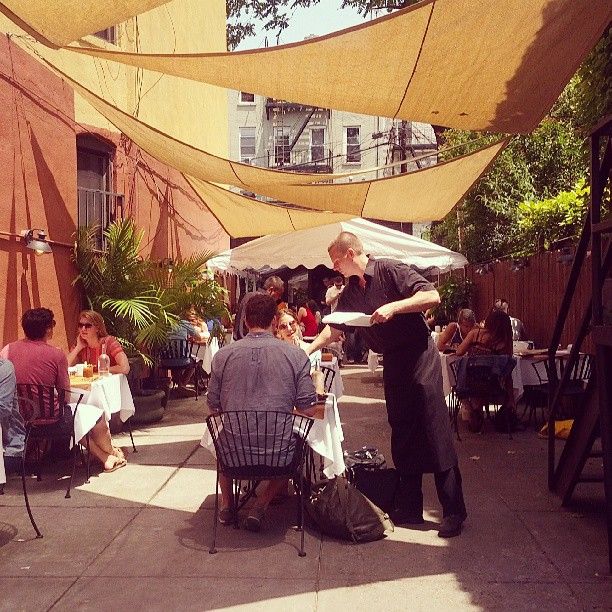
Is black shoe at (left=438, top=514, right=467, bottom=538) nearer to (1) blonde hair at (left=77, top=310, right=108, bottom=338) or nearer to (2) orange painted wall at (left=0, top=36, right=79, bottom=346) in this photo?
(1) blonde hair at (left=77, top=310, right=108, bottom=338)

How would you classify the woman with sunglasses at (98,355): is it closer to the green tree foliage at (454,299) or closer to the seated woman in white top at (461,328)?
the seated woman in white top at (461,328)

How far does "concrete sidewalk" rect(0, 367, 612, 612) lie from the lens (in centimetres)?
394

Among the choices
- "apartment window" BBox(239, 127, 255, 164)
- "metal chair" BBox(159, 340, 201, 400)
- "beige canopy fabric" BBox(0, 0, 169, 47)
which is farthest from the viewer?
"apartment window" BBox(239, 127, 255, 164)

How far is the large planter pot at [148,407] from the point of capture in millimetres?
9375

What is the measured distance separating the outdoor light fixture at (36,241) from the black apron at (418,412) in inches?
170

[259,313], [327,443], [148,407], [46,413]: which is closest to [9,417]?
[46,413]

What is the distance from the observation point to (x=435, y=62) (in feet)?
17.2

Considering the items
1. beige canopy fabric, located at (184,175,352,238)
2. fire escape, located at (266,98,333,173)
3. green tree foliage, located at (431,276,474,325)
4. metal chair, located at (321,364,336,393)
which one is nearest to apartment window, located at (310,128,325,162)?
fire escape, located at (266,98,333,173)

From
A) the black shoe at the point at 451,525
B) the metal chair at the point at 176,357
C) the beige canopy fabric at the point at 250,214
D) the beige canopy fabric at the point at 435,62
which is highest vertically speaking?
the beige canopy fabric at the point at 435,62

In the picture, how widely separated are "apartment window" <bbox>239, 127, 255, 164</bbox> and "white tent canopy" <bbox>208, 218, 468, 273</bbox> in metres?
25.5

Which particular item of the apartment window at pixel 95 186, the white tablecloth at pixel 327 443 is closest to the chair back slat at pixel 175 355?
the apartment window at pixel 95 186

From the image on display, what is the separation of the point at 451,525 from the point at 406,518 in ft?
1.23

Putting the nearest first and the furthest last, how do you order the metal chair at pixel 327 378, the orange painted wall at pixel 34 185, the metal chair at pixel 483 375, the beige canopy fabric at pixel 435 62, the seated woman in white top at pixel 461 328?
the beige canopy fabric at pixel 435 62, the metal chair at pixel 327 378, the orange painted wall at pixel 34 185, the metal chair at pixel 483 375, the seated woman in white top at pixel 461 328

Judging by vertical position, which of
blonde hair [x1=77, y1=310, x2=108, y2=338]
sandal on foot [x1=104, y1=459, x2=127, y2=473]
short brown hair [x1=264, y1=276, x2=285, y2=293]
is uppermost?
short brown hair [x1=264, y1=276, x2=285, y2=293]
